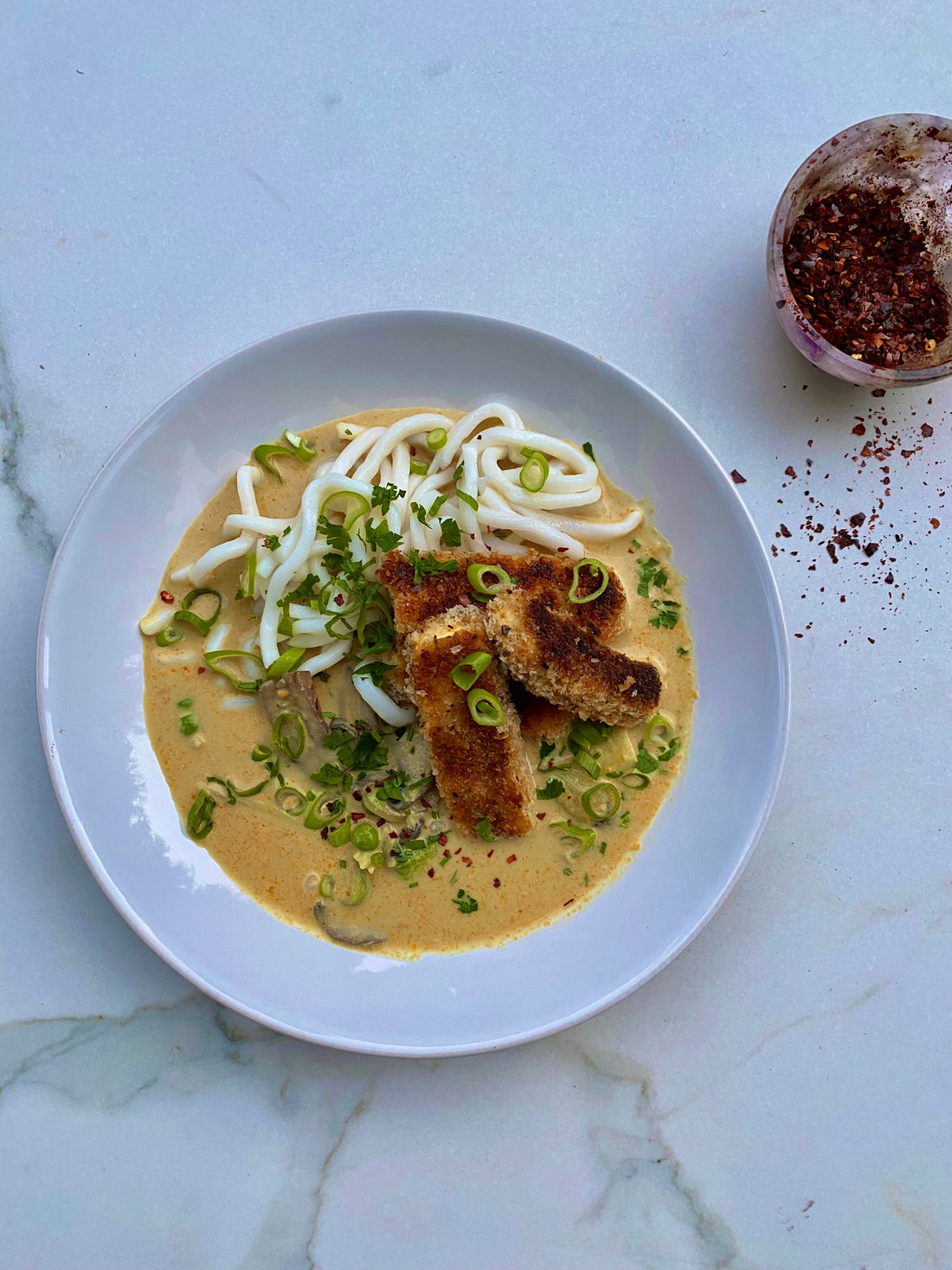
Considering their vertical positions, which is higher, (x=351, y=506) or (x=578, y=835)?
(x=351, y=506)

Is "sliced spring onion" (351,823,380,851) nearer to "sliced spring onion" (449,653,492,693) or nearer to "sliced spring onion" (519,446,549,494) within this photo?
"sliced spring onion" (449,653,492,693)

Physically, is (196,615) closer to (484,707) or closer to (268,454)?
(268,454)

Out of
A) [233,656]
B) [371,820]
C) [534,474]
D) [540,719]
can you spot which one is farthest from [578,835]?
[233,656]

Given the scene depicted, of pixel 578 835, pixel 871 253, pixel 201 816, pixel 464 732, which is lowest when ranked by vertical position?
pixel 201 816

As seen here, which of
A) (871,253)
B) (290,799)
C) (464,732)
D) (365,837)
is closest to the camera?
(464,732)

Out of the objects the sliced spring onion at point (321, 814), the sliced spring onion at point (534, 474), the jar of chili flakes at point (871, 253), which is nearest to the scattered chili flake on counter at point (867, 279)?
the jar of chili flakes at point (871, 253)

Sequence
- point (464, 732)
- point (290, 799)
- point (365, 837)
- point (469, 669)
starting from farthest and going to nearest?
point (290, 799), point (365, 837), point (464, 732), point (469, 669)

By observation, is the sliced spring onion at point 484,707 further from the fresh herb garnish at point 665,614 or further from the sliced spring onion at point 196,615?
the sliced spring onion at point 196,615
